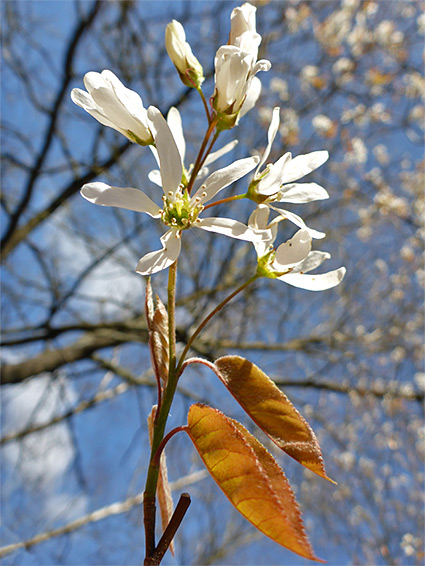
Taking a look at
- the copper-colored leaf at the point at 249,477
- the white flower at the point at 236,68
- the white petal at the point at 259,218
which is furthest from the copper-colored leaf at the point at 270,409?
the white flower at the point at 236,68

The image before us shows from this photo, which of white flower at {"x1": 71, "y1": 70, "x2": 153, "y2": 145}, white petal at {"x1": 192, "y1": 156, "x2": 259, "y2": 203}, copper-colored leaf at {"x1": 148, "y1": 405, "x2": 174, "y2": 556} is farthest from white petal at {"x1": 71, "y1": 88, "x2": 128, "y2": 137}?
copper-colored leaf at {"x1": 148, "y1": 405, "x2": 174, "y2": 556}

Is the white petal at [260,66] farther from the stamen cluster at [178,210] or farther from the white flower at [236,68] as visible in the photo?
the stamen cluster at [178,210]

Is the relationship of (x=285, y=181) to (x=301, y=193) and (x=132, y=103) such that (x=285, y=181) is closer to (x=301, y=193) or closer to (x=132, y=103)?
(x=301, y=193)

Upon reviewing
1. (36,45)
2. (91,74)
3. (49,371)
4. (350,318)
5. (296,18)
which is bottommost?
(49,371)

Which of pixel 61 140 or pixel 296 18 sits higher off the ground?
pixel 296 18

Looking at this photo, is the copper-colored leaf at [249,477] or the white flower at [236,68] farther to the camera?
the white flower at [236,68]

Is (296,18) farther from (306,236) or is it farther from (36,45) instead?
(306,236)

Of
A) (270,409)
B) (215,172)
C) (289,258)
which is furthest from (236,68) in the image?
(270,409)

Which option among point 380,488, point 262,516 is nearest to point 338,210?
point 380,488
